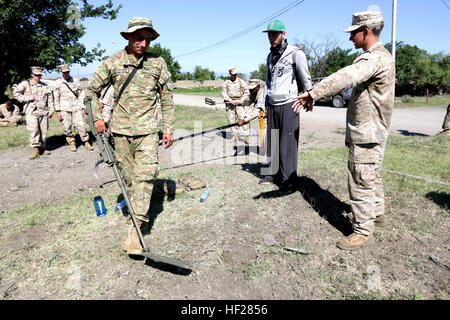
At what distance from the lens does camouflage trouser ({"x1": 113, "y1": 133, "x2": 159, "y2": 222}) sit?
11.6ft

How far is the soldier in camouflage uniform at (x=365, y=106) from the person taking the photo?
290 cm

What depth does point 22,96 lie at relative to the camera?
8.08 meters

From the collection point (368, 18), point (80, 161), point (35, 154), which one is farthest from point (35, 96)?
point (368, 18)

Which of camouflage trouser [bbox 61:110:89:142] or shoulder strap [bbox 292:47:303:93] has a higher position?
shoulder strap [bbox 292:47:303:93]

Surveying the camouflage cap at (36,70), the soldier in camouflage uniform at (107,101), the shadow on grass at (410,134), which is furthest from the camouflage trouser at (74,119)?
the shadow on grass at (410,134)

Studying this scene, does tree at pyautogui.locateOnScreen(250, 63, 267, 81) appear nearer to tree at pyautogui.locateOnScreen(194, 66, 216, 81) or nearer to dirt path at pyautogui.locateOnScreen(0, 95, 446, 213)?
tree at pyautogui.locateOnScreen(194, 66, 216, 81)

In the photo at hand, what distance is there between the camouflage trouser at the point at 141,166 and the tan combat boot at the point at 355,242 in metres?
2.22

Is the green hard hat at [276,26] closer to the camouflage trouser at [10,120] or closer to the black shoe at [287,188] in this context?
the black shoe at [287,188]

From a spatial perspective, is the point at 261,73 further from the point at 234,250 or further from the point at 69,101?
the point at 234,250

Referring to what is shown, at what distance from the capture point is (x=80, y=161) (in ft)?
25.7

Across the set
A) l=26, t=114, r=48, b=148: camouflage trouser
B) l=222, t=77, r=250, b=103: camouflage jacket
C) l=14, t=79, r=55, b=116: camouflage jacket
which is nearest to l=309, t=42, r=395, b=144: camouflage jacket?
l=222, t=77, r=250, b=103: camouflage jacket

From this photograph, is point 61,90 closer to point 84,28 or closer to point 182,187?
point 182,187

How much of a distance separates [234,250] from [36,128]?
24.4 ft

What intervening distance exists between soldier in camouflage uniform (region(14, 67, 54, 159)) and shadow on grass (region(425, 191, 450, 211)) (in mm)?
8973
